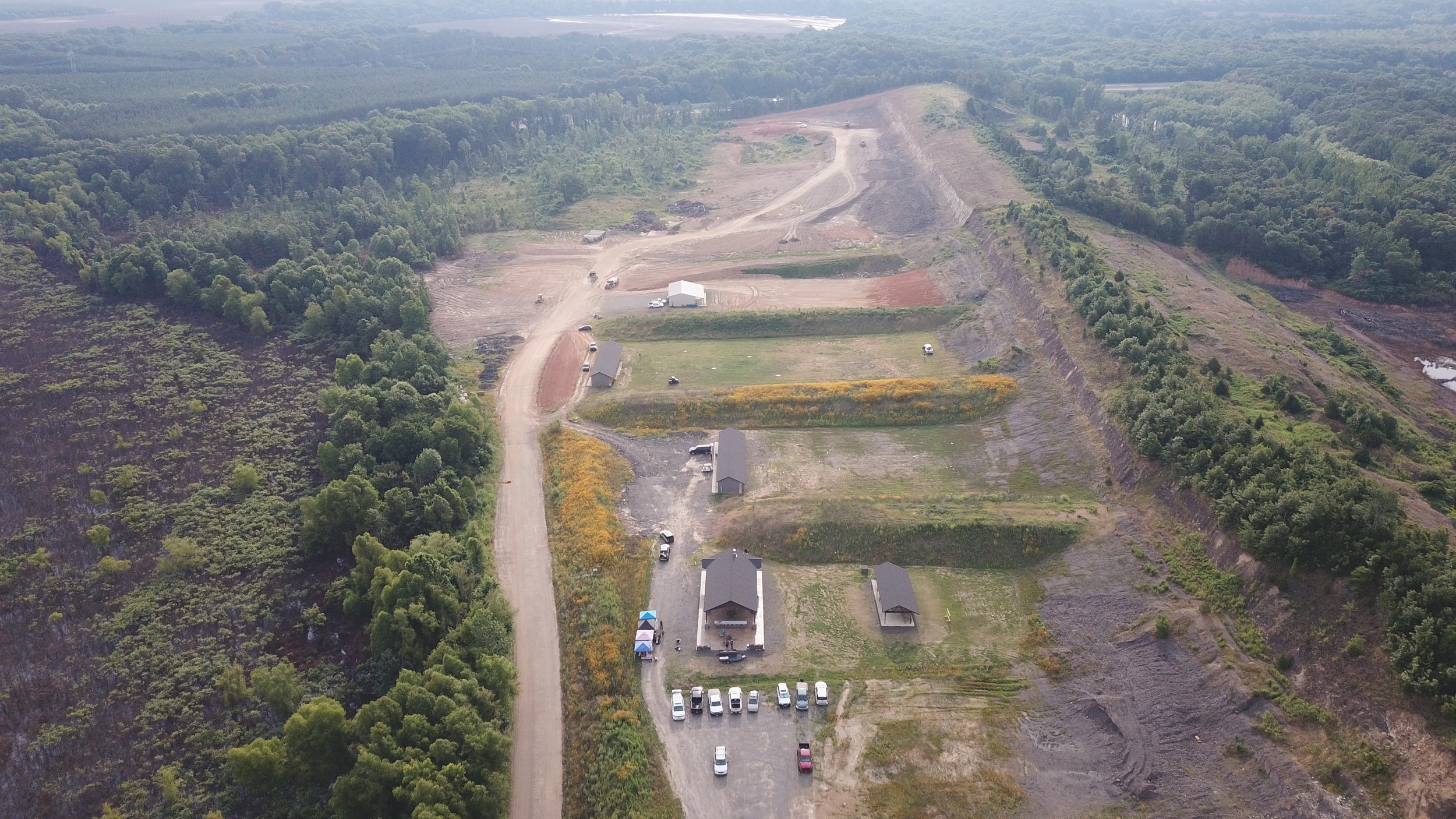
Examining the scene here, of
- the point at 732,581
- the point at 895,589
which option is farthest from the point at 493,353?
the point at 895,589

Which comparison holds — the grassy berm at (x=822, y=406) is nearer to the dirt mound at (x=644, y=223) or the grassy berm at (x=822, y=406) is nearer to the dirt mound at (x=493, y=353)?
the dirt mound at (x=493, y=353)

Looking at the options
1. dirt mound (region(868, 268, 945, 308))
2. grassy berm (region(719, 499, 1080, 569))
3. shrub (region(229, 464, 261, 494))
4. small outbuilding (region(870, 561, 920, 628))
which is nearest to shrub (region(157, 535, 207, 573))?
shrub (region(229, 464, 261, 494))

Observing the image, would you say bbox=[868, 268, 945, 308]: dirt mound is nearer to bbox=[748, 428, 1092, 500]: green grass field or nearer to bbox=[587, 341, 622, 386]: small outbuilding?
bbox=[748, 428, 1092, 500]: green grass field

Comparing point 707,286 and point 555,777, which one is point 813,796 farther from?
point 707,286

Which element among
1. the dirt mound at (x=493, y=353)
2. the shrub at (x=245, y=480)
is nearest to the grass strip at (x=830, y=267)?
the dirt mound at (x=493, y=353)

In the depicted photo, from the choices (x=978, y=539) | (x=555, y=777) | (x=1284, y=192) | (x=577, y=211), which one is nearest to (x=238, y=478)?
(x=555, y=777)

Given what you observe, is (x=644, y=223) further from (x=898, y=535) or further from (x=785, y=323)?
(x=898, y=535)
